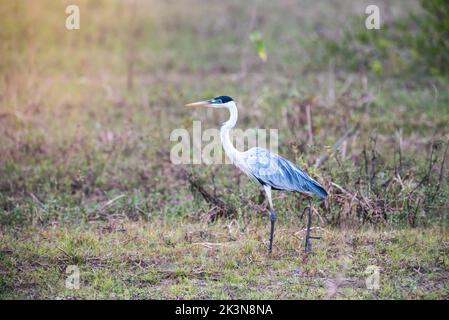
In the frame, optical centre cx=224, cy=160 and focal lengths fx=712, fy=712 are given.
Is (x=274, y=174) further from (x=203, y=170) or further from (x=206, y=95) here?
(x=206, y=95)

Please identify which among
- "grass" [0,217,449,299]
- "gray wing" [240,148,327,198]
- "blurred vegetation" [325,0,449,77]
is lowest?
"grass" [0,217,449,299]

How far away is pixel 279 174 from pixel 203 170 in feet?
5.84

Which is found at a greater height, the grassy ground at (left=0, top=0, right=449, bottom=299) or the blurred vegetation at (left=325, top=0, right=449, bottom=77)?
the blurred vegetation at (left=325, top=0, right=449, bottom=77)

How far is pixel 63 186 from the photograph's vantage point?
8.38 meters

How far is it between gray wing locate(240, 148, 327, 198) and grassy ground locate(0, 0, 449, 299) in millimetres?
560

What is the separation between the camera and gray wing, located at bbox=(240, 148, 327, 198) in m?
6.75

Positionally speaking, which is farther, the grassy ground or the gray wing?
the gray wing

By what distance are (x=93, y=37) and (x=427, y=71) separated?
6.96 meters

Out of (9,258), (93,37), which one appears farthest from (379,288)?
(93,37)

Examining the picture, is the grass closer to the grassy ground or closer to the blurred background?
the grassy ground

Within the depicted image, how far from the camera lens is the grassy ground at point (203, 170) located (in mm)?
6273

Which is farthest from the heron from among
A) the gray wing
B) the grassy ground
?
the grassy ground

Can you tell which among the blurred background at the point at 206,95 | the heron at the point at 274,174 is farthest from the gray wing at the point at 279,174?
the blurred background at the point at 206,95
